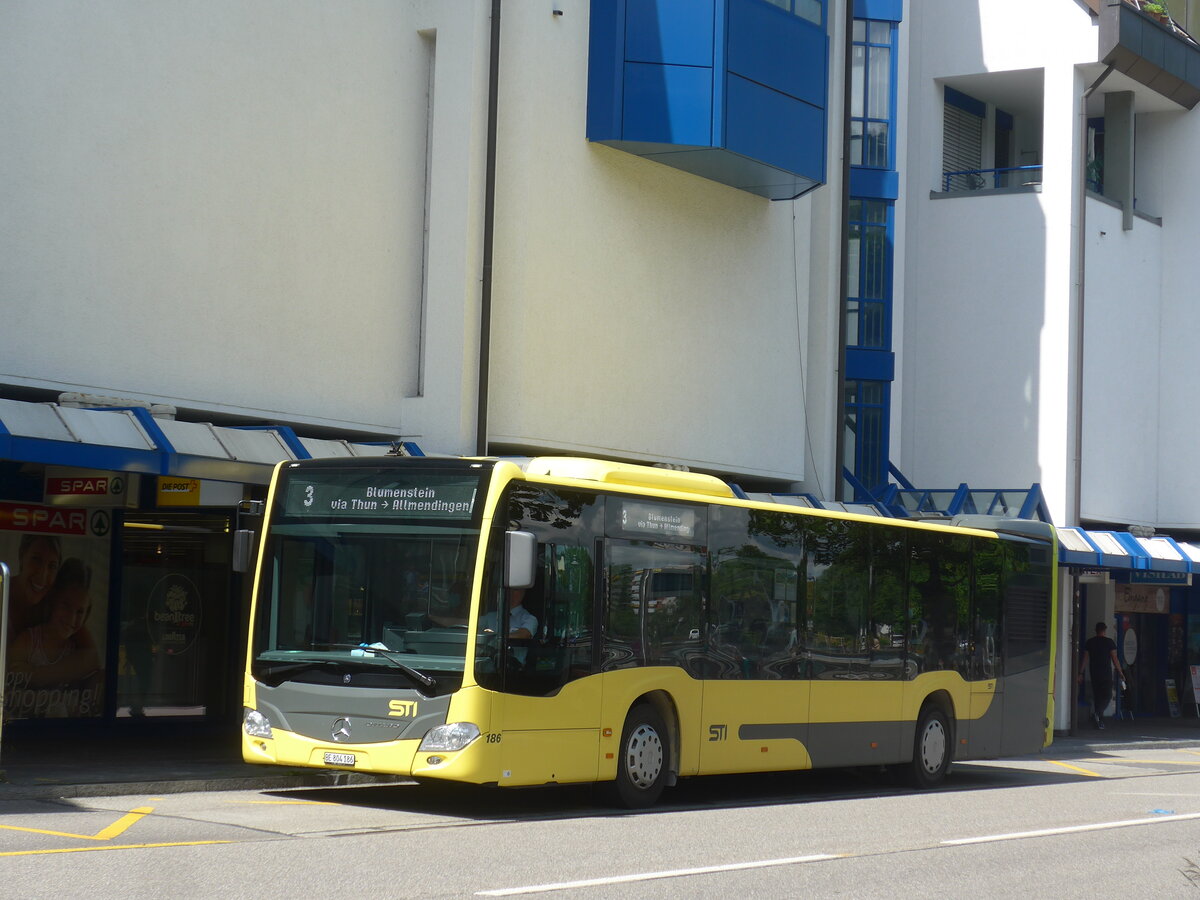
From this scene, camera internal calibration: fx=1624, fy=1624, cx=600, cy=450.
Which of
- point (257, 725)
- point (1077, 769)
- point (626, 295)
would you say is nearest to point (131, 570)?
point (257, 725)

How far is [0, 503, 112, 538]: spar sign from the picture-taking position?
56.2ft

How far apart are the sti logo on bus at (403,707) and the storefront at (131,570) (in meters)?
3.89

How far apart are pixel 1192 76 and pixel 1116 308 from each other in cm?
514

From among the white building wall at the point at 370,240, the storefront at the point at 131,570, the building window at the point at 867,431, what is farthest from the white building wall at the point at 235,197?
the building window at the point at 867,431

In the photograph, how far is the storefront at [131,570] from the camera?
15445mm

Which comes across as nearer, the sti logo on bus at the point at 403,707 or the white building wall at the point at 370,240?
the sti logo on bus at the point at 403,707

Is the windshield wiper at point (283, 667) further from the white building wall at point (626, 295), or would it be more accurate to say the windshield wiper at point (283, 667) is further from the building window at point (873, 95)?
the building window at point (873, 95)

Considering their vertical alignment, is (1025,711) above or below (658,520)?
below

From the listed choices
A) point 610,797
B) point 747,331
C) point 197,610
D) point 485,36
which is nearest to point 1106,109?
point 747,331

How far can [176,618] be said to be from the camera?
19.3 m

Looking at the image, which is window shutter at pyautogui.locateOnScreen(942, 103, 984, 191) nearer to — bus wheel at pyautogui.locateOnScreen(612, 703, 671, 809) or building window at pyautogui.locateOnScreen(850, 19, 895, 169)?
building window at pyautogui.locateOnScreen(850, 19, 895, 169)

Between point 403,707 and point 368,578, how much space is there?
106 cm

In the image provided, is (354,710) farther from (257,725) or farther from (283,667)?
(257,725)

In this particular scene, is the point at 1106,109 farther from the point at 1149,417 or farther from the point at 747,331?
the point at 747,331
